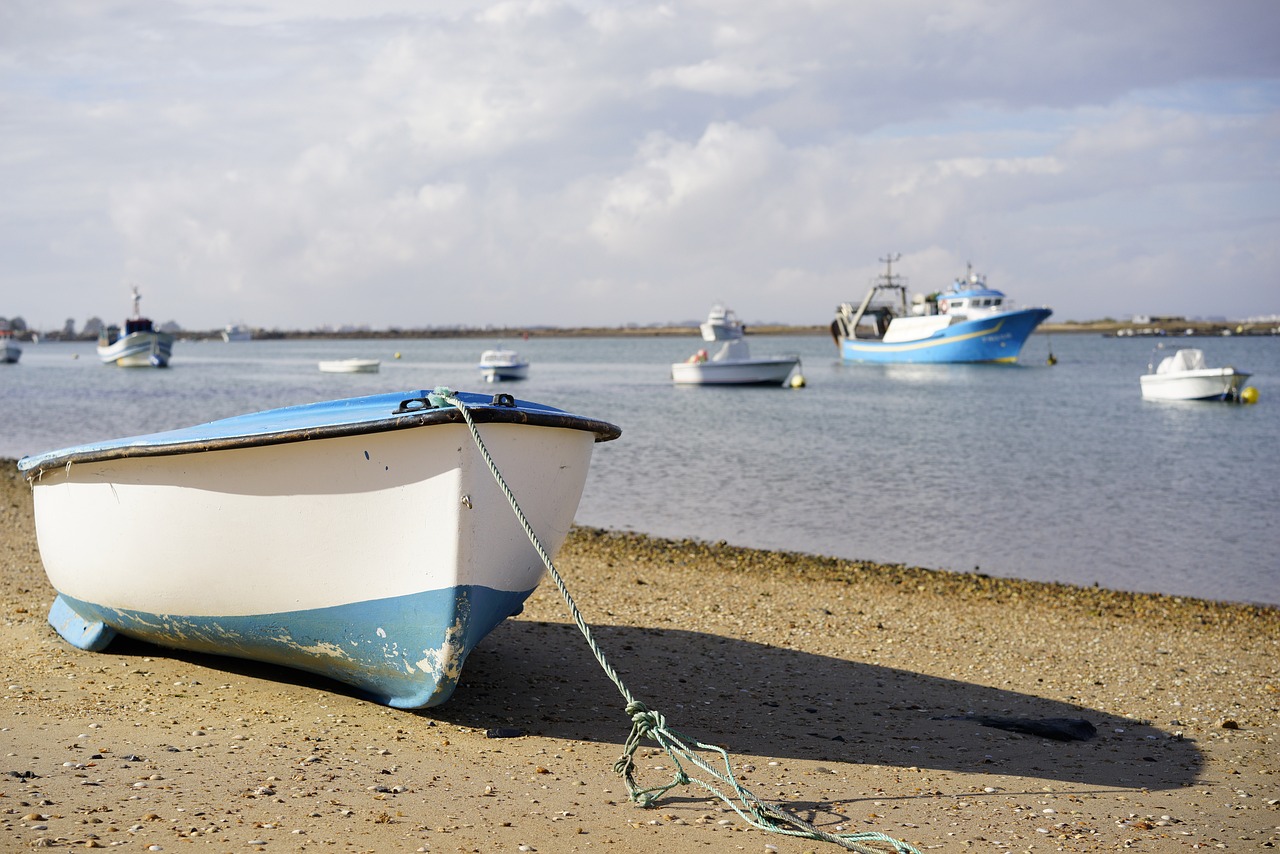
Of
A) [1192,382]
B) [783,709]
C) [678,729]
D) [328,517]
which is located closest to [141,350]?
[1192,382]

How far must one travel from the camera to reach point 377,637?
223 inches

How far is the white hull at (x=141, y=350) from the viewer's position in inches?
2835

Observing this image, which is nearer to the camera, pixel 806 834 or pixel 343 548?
pixel 806 834

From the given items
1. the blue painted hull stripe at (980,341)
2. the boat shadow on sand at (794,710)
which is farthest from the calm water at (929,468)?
the blue painted hull stripe at (980,341)

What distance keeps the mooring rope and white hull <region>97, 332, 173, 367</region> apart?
72.8m

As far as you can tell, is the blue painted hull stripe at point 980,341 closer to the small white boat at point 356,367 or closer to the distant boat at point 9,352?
the small white boat at point 356,367

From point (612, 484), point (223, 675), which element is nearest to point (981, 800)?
point (223, 675)

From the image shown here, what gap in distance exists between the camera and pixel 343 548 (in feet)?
18.3

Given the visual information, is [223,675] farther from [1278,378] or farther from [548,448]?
[1278,378]

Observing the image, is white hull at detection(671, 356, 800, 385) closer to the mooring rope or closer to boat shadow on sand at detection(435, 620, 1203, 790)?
boat shadow on sand at detection(435, 620, 1203, 790)

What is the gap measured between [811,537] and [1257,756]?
9.09 metres

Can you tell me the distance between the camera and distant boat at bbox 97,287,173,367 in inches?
2837

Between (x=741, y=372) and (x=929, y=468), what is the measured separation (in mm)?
26975

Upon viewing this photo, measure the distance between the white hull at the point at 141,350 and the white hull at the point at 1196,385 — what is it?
193ft
